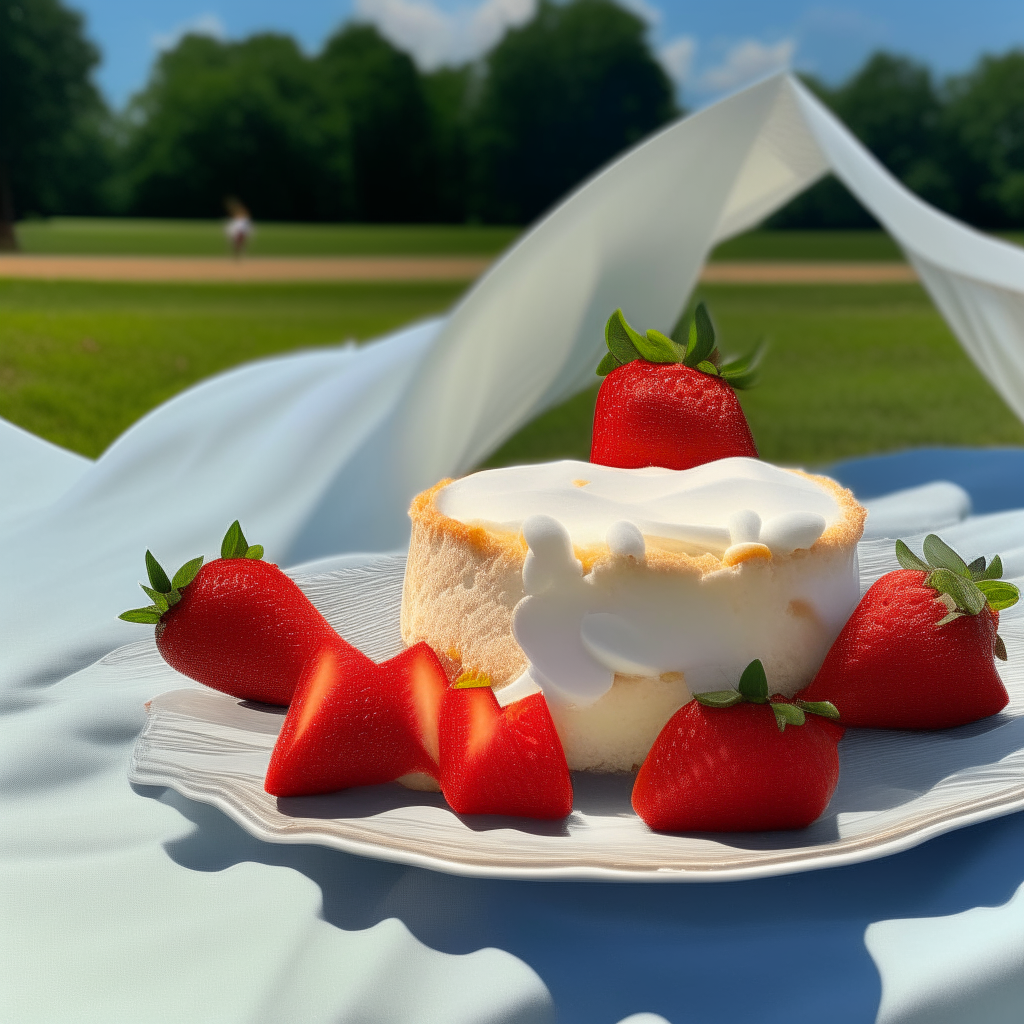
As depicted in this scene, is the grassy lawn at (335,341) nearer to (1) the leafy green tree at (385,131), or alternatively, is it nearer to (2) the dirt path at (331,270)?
(2) the dirt path at (331,270)

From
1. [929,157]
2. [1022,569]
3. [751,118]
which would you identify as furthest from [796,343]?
Answer: [929,157]

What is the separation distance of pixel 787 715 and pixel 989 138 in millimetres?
18015

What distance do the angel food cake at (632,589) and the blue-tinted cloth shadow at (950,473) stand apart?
1515mm

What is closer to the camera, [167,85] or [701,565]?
[701,565]

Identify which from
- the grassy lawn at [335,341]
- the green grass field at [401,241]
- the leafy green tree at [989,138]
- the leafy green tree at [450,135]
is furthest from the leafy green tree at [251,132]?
the leafy green tree at [989,138]

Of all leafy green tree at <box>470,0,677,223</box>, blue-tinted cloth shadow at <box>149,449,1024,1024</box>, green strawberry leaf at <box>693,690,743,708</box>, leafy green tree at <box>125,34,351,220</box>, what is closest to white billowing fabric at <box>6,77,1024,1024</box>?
blue-tinted cloth shadow at <box>149,449,1024,1024</box>

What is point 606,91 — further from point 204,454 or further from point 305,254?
point 204,454

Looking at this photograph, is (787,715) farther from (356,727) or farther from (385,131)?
(385,131)

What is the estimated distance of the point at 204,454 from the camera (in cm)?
273

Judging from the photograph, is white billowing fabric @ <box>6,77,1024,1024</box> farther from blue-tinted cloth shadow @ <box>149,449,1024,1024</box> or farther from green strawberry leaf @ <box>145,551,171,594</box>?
Answer: green strawberry leaf @ <box>145,551,171,594</box>

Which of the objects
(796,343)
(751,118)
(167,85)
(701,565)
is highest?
(167,85)

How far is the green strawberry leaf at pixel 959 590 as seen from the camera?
1073mm

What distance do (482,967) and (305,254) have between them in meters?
13.0

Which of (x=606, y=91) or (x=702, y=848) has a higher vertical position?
(x=606, y=91)
